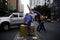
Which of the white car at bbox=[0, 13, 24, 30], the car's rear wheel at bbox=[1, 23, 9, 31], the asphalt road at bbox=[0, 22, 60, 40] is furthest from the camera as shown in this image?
the white car at bbox=[0, 13, 24, 30]

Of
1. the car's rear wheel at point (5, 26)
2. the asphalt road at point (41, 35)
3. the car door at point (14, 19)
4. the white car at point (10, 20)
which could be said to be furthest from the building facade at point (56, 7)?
the asphalt road at point (41, 35)

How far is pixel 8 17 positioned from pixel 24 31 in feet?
22.7

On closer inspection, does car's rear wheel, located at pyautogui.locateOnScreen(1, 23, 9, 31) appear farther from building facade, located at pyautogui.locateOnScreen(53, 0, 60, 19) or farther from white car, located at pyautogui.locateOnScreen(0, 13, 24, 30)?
building facade, located at pyautogui.locateOnScreen(53, 0, 60, 19)

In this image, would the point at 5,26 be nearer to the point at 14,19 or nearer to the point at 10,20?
the point at 10,20

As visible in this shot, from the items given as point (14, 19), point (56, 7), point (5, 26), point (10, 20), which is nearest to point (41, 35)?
point (5, 26)

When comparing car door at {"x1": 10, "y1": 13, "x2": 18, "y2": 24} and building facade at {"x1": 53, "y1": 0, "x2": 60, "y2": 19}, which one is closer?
car door at {"x1": 10, "y1": 13, "x2": 18, "y2": 24}

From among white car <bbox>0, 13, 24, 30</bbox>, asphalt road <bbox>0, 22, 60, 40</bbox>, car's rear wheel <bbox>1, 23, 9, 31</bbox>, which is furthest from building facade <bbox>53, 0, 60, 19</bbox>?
asphalt road <bbox>0, 22, 60, 40</bbox>

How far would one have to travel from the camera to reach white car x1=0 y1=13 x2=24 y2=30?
2259 cm

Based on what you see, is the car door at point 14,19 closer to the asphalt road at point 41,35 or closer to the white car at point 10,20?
the white car at point 10,20

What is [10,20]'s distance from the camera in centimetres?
2358

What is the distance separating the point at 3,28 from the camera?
2245 cm

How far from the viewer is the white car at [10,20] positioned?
22.6m

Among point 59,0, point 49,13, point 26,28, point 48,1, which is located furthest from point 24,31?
point 48,1

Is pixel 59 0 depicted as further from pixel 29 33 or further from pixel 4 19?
pixel 29 33
